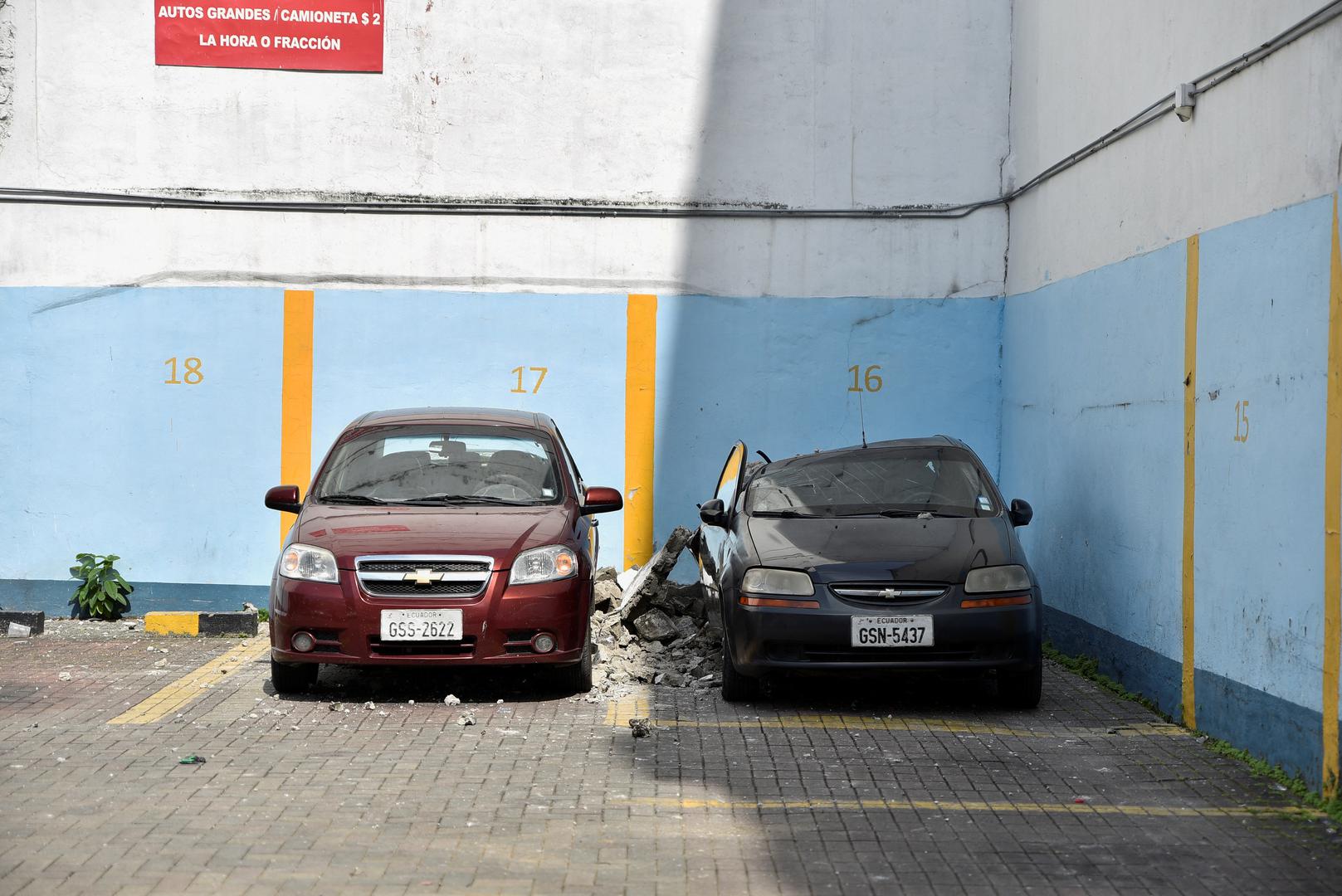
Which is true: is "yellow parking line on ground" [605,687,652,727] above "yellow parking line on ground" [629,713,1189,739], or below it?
below

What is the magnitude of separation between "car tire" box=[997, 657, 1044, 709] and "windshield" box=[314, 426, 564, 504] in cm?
307

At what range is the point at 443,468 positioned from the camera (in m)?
9.65

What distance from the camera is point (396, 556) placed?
27.7ft

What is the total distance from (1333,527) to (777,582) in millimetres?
3154

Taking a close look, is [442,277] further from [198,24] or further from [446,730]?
[446,730]

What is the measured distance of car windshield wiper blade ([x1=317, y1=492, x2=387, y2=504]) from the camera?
30.7 ft

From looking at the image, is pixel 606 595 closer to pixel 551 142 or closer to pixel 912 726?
pixel 912 726

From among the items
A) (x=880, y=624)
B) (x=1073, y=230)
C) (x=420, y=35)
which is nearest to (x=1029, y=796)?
(x=880, y=624)

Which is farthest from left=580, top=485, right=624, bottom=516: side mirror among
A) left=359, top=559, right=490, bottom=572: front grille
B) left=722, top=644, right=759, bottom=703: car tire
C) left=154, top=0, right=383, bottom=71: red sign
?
left=154, top=0, right=383, bottom=71: red sign

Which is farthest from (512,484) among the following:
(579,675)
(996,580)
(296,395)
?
(296,395)

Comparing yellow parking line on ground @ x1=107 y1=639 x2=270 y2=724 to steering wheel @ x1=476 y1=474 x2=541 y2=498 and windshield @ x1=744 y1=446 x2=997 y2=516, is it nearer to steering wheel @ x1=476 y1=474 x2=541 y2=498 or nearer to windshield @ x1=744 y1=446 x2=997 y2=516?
steering wheel @ x1=476 y1=474 x2=541 y2=498

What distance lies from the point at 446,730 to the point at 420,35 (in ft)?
23.4

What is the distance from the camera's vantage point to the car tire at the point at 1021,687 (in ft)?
27.9

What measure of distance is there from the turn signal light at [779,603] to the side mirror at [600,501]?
53.5 inches
